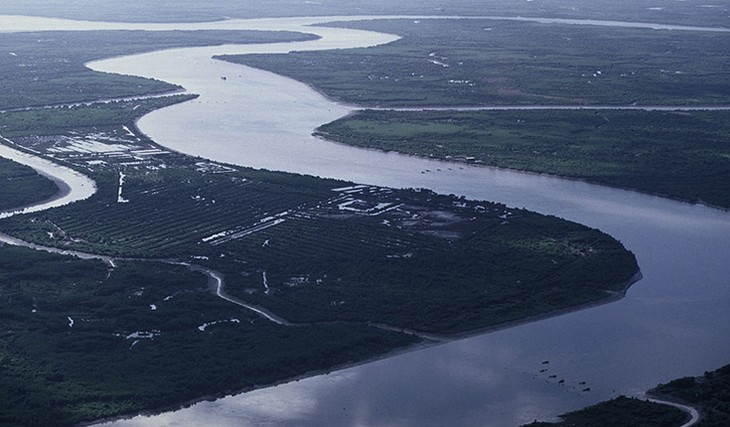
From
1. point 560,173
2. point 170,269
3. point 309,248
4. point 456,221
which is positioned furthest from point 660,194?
point 170,269

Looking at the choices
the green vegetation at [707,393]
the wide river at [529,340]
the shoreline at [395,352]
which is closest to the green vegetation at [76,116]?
the wide river at [529,340]

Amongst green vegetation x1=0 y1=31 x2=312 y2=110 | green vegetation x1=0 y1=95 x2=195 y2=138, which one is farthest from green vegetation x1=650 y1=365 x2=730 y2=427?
green vegetation x1=0 y1=31 x2=312 y2=110

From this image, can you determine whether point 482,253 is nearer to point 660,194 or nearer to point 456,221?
point 456,221

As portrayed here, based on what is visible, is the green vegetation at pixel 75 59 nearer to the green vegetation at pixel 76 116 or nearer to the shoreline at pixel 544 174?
the green vegetation at pixel 76 116

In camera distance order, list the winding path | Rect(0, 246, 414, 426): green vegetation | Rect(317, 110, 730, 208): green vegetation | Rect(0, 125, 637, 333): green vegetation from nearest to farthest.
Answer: the winding path < Rect(0, 246, 414, 426): green vegetation < Rect(0, 125, 637, 333): green vegetation < Rect(317, 110, 730, 208): green vegetation

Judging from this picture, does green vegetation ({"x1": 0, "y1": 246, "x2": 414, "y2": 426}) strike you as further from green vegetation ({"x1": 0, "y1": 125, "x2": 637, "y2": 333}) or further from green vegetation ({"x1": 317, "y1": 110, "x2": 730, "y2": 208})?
green vegetation ({"x1": 317, "y1": 110, "x2": 730, "y2": 208})

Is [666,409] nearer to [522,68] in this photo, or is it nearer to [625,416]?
[625,416]
